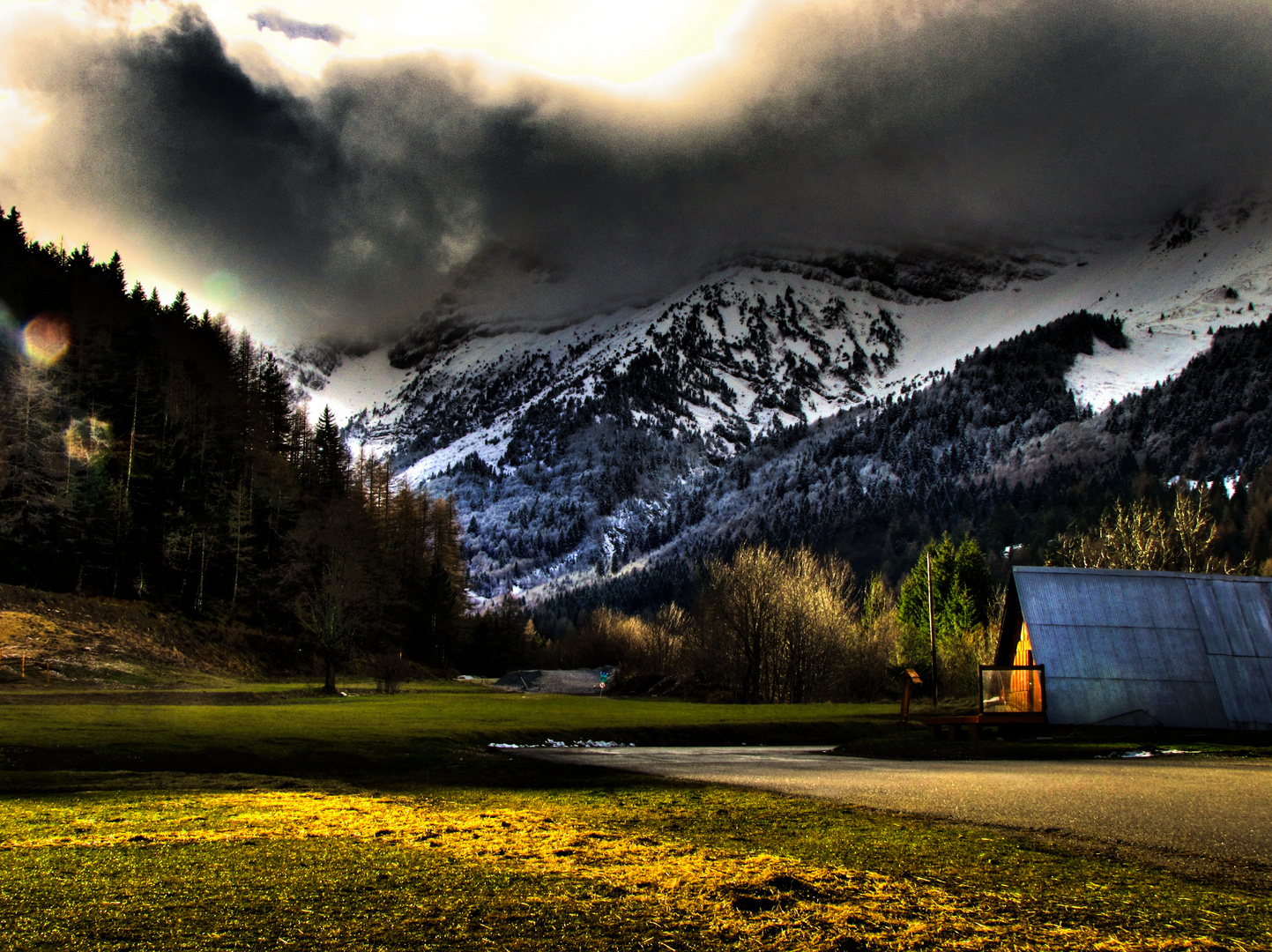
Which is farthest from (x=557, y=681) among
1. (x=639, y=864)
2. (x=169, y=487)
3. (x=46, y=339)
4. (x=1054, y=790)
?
(x=639, y=864)

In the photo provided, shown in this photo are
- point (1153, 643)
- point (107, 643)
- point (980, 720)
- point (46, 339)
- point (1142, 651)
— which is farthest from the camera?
point (46, 339)

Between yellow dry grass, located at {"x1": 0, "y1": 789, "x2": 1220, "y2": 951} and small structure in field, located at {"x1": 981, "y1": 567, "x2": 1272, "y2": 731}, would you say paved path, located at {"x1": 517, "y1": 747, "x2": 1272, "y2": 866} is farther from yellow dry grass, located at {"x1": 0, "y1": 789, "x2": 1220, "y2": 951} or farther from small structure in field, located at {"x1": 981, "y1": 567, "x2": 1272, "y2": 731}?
small structure in field, located at {"x1": 981, "y1": 567, "x2": 1272, "y2": 731}

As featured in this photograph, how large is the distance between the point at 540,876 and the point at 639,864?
92cm

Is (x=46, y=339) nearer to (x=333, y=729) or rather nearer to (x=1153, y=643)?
(x=333, y=729)

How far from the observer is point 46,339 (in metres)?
66.7

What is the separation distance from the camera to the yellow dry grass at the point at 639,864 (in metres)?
4.53

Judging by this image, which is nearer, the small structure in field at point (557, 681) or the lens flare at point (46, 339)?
the lens flare at point (46, 339)

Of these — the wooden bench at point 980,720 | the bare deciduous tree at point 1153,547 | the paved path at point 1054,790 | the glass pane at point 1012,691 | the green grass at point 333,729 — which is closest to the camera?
the paved path at point 1054,790

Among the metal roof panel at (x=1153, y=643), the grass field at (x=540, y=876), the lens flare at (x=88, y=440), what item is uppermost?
the lens flare at (x=88, y=440)

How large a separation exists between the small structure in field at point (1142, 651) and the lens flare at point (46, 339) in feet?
227

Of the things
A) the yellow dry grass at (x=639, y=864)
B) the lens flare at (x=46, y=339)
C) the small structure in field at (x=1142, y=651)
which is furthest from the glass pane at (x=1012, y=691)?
the lens flare at (x=46, y=339)

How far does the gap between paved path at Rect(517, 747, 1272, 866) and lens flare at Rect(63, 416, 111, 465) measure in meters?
52.7

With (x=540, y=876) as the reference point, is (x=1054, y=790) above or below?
below

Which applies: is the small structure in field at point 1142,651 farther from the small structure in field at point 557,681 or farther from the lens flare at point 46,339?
the small structure in field at point 557,681
